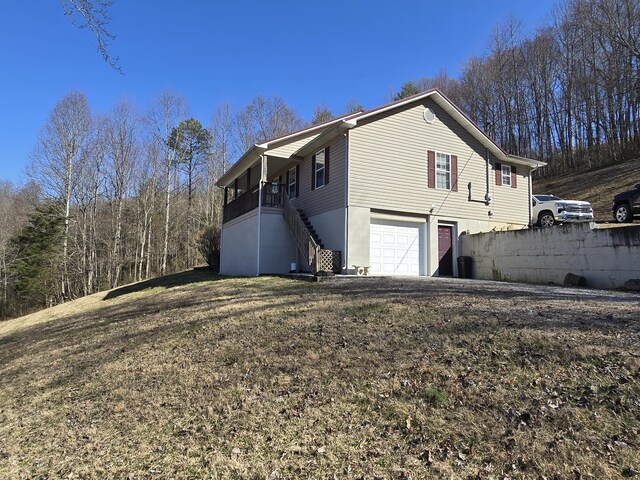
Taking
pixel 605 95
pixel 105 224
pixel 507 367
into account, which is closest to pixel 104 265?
pixel 105 224

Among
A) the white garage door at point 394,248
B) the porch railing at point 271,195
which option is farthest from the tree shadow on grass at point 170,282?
the white garage door at point 394,248

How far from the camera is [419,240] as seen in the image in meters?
15.1

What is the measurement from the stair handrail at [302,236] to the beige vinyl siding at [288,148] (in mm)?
1659

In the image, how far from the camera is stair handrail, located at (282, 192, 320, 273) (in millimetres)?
12492

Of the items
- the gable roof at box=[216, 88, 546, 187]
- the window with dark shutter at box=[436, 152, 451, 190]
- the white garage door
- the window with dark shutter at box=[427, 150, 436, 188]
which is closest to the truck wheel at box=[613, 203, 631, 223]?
the gable roof at box=[216, 88, 546, 187]

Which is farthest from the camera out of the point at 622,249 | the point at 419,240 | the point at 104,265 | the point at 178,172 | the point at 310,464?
the point at 178,172

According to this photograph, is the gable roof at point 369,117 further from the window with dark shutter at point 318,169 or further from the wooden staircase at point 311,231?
the wooden staircase at point 311,231

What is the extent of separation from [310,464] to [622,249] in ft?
37.8

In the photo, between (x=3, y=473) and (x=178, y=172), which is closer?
(x=3, y=473)

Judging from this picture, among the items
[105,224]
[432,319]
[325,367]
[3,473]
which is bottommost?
[3,473]

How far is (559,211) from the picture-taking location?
16.5 m

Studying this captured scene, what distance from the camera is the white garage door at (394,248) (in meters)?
14.1

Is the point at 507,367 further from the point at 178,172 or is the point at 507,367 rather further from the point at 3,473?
the point at 178,172

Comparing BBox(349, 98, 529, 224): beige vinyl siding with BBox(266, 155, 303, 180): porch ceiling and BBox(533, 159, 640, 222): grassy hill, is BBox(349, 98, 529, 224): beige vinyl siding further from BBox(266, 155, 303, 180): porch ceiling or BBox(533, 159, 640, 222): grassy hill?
BBox(533, 159, 640, 222): grassy hill
